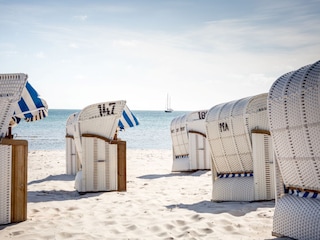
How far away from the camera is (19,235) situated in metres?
5.22

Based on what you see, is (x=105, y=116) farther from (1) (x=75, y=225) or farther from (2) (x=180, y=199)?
(1) (x=75, y=225)

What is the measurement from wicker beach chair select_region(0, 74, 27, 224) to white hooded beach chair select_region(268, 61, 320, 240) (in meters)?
3.60

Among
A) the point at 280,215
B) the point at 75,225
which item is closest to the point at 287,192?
the point at 280,215

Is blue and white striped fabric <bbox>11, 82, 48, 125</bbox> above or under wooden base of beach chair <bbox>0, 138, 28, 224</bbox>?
above

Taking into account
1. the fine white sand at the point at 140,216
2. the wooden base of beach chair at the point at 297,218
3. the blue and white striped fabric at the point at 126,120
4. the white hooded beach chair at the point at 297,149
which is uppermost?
the blue and white striped fabric at the point at 126,120

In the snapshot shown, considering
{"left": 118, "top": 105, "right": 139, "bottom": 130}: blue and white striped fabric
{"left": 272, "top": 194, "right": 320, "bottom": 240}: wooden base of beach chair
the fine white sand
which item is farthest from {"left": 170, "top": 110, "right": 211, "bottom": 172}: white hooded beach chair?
{"left": 272, "top": 194, "right": 320, "bottom": 240}: wooden base of beach chair

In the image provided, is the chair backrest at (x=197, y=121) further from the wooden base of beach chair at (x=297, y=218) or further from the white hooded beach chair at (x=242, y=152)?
the wooden base of beach chair at (x=297, y=218)

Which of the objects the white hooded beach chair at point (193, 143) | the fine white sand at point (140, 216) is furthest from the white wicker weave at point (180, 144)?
the fine white sand at point (140, 216)

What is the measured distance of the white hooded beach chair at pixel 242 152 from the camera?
738 centimetres

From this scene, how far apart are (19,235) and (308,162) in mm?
3722

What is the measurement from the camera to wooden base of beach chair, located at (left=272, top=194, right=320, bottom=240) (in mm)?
4234

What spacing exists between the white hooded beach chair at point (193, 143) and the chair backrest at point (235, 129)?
207 inches

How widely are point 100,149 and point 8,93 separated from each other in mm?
3809

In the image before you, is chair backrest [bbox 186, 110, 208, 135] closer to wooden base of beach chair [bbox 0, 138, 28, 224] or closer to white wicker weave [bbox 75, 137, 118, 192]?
white wicker weave [bbox 75, 137, 118, 192]
